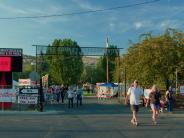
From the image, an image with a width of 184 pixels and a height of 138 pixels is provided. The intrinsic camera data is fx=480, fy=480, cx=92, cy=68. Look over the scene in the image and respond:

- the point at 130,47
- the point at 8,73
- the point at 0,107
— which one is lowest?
the point at 0,107

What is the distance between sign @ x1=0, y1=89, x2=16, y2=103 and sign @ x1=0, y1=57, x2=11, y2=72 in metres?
2.23

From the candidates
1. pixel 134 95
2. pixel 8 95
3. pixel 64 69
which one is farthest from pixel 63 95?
pixel 64 69

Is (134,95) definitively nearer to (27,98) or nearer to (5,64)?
(27,98)

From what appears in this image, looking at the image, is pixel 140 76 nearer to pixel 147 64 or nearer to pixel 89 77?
pixel 147 64

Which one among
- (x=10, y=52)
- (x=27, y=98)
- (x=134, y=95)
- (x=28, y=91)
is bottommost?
(x=27, y=98)

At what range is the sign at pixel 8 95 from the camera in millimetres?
31641

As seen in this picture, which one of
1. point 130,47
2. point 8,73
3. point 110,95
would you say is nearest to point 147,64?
point 130,47

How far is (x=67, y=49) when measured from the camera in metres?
60.6

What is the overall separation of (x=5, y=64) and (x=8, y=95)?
2786 millimetres

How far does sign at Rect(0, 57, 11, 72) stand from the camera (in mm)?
33375

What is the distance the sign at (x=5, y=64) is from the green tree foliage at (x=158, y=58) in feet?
37.6

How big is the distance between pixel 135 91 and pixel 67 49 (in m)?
40.2

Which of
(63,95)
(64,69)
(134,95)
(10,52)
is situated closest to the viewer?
(134,95)

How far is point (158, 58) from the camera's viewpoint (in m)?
39.2
